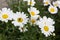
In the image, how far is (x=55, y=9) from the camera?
1.82m

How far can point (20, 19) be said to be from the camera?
1591 millimetres

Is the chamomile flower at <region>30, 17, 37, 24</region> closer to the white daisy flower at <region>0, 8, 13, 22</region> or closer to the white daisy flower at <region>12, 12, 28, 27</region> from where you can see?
the white daisy flower at <region>12, 12, 28, 27</region>

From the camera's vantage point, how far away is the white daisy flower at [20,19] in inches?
61.1

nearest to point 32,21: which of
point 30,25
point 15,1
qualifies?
point 30,25

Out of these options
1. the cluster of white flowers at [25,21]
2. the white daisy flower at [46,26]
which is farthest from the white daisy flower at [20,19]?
the white daisy flower at [46,26]

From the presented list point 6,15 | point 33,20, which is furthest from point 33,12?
point 6,15

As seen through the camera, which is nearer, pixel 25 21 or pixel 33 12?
pixel 25 21

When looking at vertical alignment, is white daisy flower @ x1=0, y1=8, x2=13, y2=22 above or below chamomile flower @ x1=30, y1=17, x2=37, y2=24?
above

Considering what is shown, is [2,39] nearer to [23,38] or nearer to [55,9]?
[23,38]

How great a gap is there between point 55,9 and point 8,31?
0.48 m

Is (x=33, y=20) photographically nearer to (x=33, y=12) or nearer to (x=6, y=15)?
(x=33, y=12)

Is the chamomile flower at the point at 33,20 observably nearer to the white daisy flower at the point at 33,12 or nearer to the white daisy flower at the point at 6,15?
the white daisy flower at the point at 33,12

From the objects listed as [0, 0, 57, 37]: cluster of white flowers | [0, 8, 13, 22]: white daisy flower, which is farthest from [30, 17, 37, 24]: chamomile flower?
[0, 8, 13, 22]: white daisy flower

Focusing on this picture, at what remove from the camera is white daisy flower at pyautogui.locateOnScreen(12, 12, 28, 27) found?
1551 mm
